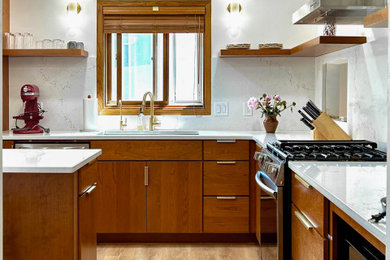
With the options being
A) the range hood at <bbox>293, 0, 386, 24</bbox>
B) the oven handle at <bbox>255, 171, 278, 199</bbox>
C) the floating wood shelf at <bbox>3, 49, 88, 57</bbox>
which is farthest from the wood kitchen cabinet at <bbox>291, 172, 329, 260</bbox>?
the floating wood shelf at <bbox>3, 49, 88, 57</bbox>

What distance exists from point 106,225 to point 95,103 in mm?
1064

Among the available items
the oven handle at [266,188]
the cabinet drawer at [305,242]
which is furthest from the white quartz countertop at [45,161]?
the cabinet drawer at [305,242]

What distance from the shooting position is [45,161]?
228cm

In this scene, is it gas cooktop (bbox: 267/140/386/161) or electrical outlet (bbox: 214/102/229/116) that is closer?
gas cooktop (bbox: 267/140/386/161)

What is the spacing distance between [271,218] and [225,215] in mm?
1210

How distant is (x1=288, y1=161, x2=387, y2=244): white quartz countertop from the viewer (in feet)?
4.24

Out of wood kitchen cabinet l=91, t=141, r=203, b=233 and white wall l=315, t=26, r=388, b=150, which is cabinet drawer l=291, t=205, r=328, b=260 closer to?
white wall l=315, t=26, r=388, b=150

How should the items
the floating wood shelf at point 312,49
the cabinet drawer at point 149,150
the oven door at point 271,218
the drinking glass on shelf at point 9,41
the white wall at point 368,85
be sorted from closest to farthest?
1. the oven door at point 271,218
2. the white wall at point 368,85
3. the floating wood shelf at point 312,49
4. the cabinet drawer at point 149,150
5. the drinking glass on shelf at point 9,41

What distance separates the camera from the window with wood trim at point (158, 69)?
14.1ft

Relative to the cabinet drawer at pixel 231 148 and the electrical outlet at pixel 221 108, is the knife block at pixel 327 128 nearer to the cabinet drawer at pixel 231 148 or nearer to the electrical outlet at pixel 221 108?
the cabinet drawer at pixel 231 148

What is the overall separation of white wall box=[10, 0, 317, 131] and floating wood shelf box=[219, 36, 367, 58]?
196 millimetres

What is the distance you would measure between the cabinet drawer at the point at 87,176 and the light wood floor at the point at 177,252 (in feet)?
3.83

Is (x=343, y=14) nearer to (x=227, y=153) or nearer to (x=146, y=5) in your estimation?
(x=227, y=153)

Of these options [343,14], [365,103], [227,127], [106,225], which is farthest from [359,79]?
[106,225]
